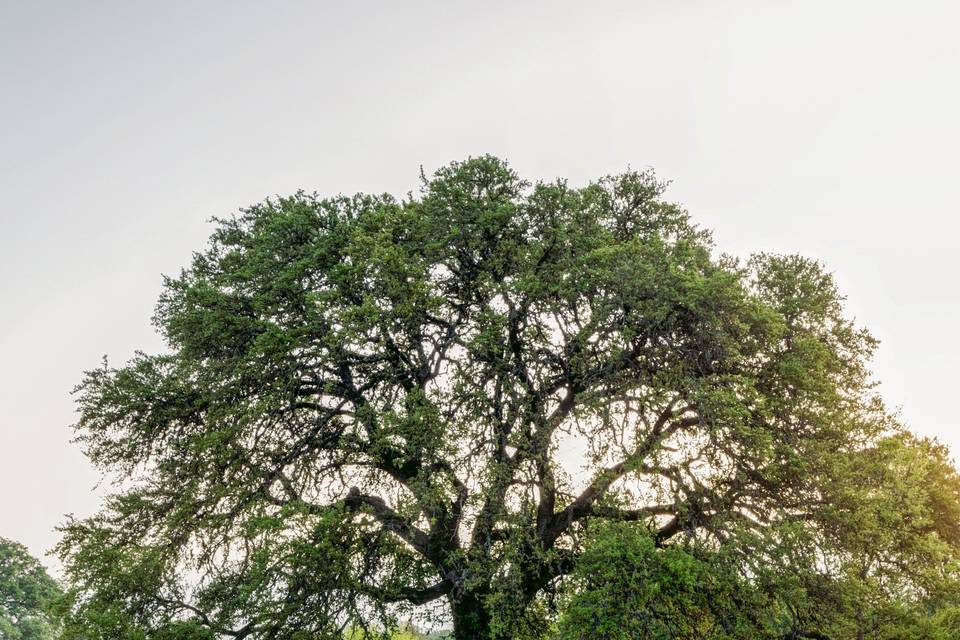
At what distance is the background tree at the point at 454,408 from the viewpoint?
10867 millimetres

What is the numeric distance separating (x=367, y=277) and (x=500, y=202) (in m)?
3.70

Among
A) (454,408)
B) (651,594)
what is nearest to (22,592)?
(454,408)

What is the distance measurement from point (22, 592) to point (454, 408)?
4056 centimetres

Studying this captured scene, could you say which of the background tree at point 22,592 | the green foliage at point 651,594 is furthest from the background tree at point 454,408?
the background tree at point 22,592

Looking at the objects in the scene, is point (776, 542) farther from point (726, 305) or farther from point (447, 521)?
point (447, 521)

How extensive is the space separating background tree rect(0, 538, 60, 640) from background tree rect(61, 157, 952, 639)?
1277 inches

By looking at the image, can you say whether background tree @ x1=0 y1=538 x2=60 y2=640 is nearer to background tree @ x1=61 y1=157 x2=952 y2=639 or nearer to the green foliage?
background tree @ x1=61 y1=157 x2=952 y2=639

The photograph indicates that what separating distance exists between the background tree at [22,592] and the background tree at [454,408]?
106 ft

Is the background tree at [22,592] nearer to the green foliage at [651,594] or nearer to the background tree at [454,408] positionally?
the background tree at [454,408]

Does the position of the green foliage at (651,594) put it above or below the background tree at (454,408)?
below

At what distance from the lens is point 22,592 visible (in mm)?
35562

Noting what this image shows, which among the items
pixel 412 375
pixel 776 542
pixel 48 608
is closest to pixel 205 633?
pixel 48 608

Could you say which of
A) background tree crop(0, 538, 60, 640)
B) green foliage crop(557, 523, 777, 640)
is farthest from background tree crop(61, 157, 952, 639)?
background tree crop(0, 538, 60, 640)

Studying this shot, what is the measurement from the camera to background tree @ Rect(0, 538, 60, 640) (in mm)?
35250
